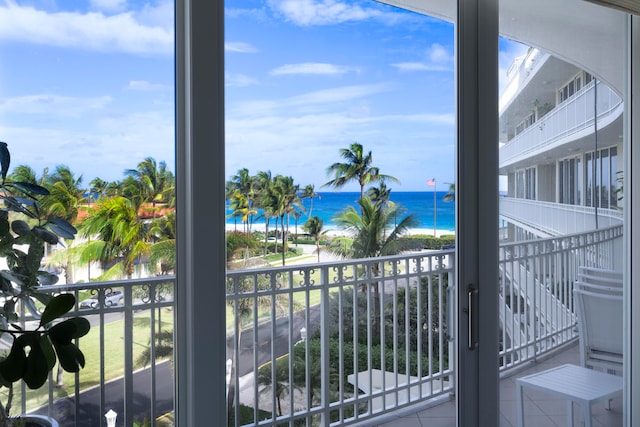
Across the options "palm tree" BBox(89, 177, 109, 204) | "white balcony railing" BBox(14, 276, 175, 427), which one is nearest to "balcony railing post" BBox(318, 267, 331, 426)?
"white balcony railing" BBox(14, 276, 175, 427)

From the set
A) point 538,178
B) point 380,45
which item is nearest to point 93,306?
point 380,45

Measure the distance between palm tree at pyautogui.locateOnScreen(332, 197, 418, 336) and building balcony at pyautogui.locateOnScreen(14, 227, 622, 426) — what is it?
31 millimetres

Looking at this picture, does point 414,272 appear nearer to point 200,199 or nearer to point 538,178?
point 538,178

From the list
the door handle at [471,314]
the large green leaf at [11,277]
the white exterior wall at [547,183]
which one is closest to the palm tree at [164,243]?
the large green leaf at [11,277]

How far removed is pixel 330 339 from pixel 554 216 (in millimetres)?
1178

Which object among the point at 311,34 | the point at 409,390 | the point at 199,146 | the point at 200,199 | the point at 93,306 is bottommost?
the point at 409,390

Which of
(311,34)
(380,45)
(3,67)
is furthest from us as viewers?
(380,45)

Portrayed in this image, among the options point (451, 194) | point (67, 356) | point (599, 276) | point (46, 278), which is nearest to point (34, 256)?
point (46, 278)

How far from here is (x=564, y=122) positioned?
7.55 ft

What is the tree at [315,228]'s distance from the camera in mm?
1750

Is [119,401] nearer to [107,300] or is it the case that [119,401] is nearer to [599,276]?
[107,300]

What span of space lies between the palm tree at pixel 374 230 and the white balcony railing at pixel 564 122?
549mm

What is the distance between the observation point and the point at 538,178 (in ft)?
7.29

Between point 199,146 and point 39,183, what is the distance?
1.39 ft
